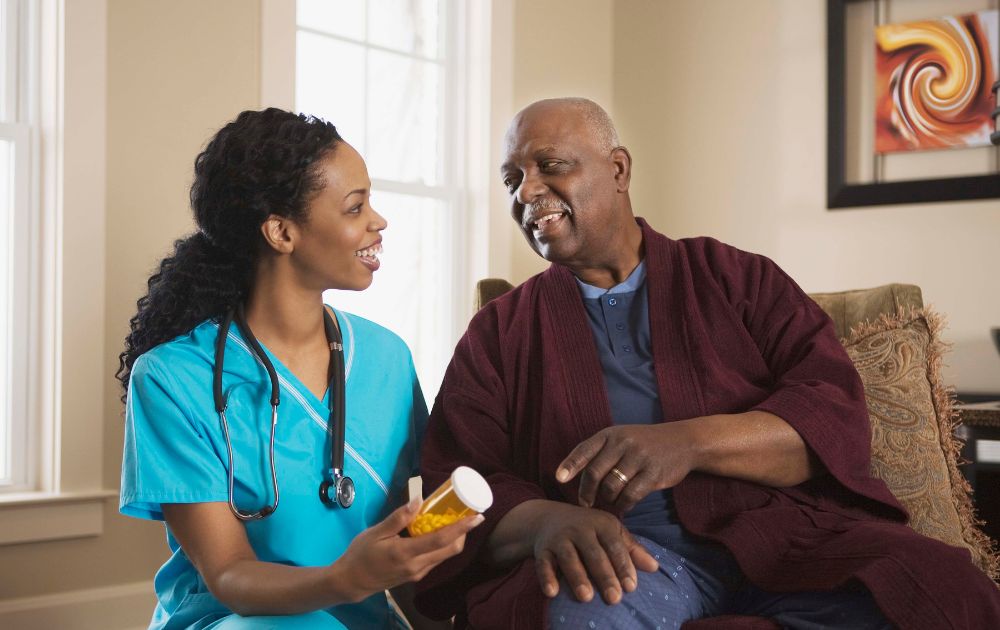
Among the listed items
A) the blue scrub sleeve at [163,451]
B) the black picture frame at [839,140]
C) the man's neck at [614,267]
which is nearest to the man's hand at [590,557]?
the blue scrub sleeve at [163,451]

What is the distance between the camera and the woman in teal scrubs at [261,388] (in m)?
1.48

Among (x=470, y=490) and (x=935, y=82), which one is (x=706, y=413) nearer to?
(x=470, y=490)

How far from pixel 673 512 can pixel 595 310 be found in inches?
17.2

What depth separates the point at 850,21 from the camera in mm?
3785

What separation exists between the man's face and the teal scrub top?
1.51 ft

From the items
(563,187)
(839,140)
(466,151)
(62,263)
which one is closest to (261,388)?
(563,187)

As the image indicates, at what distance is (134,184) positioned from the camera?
2846 millimetres

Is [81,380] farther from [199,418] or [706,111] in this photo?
[706,111]

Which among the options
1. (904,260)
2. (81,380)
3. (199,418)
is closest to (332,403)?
(199,418)

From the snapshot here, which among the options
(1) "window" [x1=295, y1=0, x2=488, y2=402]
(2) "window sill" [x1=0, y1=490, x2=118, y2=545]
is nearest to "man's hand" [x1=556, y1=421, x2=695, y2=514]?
(2) "window sill" [x1=0, y1=490, x2=118, y2=545]

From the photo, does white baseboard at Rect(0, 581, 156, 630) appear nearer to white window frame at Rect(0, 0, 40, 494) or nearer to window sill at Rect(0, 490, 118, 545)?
window sill at Rect(0, 490, 118, 545)

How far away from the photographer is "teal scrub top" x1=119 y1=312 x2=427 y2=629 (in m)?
1.50

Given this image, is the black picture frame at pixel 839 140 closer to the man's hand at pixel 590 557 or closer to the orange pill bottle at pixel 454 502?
the man's hand at pixel 590 557

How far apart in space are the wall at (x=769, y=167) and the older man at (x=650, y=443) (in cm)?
196
